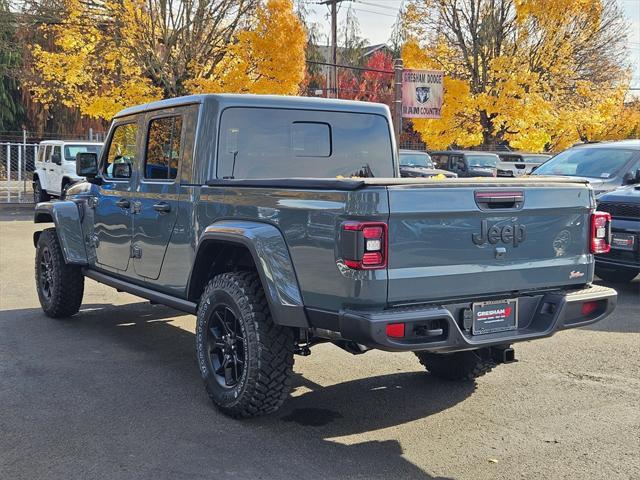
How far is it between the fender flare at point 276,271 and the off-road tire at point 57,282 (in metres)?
3.25

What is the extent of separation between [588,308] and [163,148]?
319 cm

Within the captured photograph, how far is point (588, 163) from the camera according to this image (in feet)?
36.4

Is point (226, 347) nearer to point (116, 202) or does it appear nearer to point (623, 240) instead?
point (116, 202)

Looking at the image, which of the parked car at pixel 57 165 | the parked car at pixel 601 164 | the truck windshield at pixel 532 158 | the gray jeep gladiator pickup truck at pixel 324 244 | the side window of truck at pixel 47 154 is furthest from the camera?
the truck windshield at pixel 532 158

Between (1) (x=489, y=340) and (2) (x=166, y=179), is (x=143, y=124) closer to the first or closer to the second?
(2) (x=166, y=179)

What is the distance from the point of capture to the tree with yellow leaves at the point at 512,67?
2380 cm

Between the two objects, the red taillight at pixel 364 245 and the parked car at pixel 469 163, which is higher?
the parked car at pixel 469 163

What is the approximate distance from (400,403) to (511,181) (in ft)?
5.47

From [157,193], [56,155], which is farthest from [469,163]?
[157,193]

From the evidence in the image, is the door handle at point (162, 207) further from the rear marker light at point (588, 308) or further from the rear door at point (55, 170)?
the rear door at point (55, 170)

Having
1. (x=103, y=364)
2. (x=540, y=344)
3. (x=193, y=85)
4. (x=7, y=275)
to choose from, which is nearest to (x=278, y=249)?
(x=103, y=364)

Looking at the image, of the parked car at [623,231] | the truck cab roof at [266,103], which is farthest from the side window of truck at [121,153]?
the parked car at [623,231]

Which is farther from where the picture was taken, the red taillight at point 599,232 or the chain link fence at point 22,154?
the chain link fence at point 22,154

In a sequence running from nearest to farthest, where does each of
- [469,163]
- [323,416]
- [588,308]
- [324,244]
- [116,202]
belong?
[324,244], [588,308], [323,416], [116,202], [469,163]
